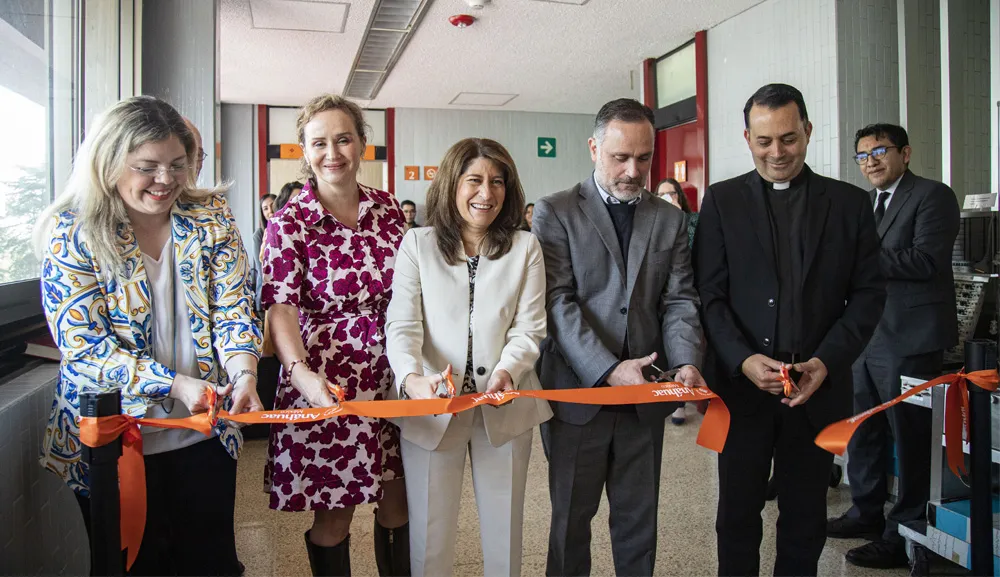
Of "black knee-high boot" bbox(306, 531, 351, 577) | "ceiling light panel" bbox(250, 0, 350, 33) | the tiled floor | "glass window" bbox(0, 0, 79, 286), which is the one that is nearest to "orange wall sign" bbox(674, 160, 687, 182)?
"ceiling light panel" bbox(250, 0, 350, 33)

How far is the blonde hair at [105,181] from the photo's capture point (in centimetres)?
166

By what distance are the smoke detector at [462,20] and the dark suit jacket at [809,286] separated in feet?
16.1

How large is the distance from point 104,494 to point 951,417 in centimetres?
248

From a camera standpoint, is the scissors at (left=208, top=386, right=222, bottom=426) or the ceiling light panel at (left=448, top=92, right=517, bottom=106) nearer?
the scissors at (left=208, top=386, right=222, bottom=426)

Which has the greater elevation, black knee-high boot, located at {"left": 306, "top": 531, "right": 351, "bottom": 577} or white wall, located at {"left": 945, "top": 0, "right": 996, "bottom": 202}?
white wall, located at {"left": 945, "top": 0, "right": 996, "bottom": 202}

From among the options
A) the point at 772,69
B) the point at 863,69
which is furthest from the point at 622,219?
the point at 772,69

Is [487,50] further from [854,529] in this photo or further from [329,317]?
[329,317]

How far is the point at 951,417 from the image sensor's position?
2273 mm

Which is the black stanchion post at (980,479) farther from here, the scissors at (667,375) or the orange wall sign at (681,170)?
the orange wall sign at (681,170)

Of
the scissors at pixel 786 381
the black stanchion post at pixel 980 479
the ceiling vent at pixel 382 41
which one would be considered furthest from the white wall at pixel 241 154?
the black stanchion post at pixel 980 479

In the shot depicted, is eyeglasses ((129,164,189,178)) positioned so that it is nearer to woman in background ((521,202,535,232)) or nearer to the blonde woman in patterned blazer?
the blonde woman in patterned blazer

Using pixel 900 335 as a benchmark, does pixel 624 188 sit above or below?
above

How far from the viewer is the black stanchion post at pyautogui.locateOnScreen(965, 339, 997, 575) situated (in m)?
2.01

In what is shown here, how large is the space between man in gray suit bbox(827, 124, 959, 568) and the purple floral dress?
2210mm
